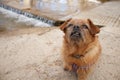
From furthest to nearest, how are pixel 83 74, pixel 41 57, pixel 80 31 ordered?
pixel 41 57, pixel 83 74, pixel 80 31

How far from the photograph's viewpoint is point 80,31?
6.75 ft

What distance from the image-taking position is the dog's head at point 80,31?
81.4 inches

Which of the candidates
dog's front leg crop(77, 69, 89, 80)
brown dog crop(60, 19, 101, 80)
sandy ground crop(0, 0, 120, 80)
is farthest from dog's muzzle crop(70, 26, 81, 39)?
sandy ground crop(0, 0, 120, 80)

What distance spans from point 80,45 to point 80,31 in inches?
6.7

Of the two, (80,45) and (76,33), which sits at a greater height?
(76,33)

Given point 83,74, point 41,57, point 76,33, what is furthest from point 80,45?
point 41,57

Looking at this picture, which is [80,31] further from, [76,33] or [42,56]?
[42,56]

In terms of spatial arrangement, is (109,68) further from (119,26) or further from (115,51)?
(119,26)

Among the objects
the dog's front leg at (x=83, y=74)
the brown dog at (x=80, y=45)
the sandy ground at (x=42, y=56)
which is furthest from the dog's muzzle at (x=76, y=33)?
the sandy ground at (x=42, y=56)

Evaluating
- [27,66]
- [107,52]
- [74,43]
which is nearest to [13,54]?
[27,66]

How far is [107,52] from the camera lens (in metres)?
3.18

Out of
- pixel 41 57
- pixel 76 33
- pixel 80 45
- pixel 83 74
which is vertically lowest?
pixel 41 57

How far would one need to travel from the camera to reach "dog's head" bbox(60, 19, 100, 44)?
2.07 meters

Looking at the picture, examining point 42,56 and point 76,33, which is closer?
point 76,33
